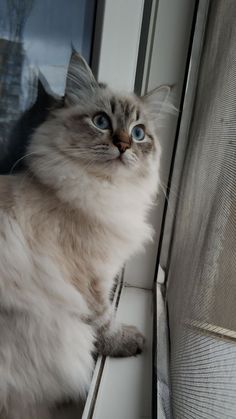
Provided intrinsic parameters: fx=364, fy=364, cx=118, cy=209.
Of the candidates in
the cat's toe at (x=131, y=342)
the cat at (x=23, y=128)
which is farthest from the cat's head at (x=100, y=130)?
the cat's toe at (x=131, y=342)

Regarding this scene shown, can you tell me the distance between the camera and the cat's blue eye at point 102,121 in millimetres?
1090

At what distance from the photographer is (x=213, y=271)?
1.83ft

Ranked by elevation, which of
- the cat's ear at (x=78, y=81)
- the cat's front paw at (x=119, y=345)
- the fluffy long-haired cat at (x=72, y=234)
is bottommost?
the cat's front paw at (x=119, y=345)

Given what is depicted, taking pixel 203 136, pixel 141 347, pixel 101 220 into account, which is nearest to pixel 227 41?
pixel 203 136

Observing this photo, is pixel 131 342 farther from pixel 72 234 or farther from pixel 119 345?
pixel 72 234

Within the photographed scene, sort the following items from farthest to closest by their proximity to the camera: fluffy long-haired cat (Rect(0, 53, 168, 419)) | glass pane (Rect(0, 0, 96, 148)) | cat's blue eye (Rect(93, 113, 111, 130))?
glass pane (Rect(0, 0, 96, 148)), cat's blue eye (Rect(93, 113, 111, 130)), fluffy long-haired cat (Rect(0, 53, 168, 419))

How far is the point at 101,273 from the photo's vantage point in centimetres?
98

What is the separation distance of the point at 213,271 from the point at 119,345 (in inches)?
20.5

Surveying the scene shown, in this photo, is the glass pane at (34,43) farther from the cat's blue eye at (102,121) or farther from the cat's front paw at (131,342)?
the cat's front paw at (131,342)

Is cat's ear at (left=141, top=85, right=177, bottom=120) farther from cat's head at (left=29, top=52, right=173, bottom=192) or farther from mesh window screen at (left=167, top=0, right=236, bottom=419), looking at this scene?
mesh window screen at (left=167, top=0, right=236, bottom=419)

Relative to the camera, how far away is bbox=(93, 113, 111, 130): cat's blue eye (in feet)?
3.57

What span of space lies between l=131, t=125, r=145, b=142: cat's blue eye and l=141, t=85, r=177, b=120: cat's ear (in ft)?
0.33

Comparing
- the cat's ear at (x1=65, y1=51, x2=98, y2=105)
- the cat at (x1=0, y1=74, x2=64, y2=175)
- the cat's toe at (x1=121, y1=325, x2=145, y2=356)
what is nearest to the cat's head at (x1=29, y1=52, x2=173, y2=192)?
the cat's ear at (x1=65, y1=51, x2=98, y2=105)

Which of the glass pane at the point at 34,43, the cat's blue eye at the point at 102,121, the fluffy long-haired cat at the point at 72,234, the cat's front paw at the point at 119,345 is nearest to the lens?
the fluffy long-haired cat at the point at 72,234
